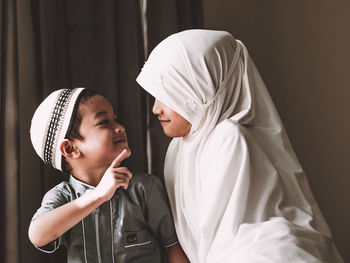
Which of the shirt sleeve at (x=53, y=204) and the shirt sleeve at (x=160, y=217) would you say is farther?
the shirt sleeve at (x=160, y=217)

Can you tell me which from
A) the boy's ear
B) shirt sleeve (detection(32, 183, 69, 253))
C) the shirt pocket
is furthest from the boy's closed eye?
the shirt pocket

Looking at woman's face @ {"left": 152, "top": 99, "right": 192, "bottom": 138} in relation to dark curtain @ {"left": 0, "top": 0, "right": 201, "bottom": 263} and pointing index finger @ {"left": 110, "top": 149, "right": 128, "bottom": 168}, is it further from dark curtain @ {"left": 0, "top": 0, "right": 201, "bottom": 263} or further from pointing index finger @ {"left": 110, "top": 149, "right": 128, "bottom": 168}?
dark curtain @ {"left": 0, "top": 0, "right": 201, "bottom": 263}

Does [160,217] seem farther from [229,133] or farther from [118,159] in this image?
[229,133]

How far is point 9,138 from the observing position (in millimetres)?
1300

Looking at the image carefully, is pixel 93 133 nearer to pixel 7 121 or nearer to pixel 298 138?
pixel 7 121

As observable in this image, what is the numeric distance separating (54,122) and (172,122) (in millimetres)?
366

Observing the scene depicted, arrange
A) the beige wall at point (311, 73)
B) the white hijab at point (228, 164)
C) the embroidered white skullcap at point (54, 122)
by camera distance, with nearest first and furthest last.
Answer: the white hijab at point (228, 164), the embroidered white skullcap at point (54, 122), the beige wall at point (311, 73)

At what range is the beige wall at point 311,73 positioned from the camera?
6.52 ft

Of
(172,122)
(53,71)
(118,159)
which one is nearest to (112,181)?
(118,159)

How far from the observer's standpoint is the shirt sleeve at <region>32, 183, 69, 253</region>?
1212mm

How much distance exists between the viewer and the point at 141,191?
1361 millimetres

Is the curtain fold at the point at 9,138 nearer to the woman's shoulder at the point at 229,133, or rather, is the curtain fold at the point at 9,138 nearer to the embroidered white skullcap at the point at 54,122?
the embroidered white skullcap at the point at 54,122

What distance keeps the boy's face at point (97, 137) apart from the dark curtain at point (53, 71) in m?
0.22

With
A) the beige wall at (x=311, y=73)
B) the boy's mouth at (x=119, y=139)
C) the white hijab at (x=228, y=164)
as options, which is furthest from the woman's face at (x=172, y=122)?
the beige wall at (x=311, y=73)
